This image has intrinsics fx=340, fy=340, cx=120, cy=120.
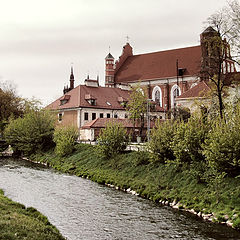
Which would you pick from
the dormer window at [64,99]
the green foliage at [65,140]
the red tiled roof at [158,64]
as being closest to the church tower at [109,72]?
the red tiled roof at [158,64]

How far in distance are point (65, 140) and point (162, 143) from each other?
18.6 metres

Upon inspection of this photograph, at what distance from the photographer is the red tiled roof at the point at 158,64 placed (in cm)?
6619

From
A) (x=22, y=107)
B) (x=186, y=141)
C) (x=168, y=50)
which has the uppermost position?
(x=168, y=50)

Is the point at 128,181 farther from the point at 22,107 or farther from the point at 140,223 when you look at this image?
the point at 22,107

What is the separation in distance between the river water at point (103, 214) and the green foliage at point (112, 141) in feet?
22.7

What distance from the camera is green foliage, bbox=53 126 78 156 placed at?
41062mm

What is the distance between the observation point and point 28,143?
47.4 m

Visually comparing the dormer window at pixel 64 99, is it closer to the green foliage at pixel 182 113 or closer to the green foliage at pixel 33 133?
the green foliage at pixel 33 133

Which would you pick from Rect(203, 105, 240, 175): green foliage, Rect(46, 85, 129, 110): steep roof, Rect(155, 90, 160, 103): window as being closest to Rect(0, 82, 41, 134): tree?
Rect(46, 85, 129, 110): steep roof

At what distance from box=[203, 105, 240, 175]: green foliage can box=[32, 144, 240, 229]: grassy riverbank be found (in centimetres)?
82

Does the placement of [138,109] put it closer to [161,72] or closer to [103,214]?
[161,72]

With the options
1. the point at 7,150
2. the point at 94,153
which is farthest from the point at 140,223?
the point at 7,150

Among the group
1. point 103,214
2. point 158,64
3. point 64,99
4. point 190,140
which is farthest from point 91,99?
point 103,214

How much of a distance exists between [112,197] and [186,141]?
6310mm
